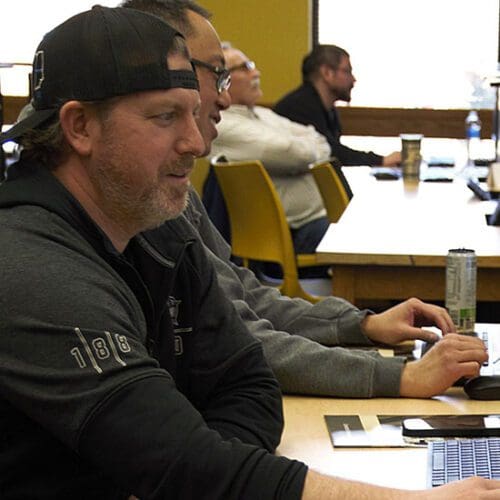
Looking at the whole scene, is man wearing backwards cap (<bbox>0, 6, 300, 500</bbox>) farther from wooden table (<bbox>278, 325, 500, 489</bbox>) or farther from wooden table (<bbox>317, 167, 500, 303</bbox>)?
wooden table (<bbox>317, 167, 500, 303</bbox>)

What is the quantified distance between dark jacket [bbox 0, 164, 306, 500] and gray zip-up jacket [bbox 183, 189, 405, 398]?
0.49 metres

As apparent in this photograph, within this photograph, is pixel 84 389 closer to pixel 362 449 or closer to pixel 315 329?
pixel 362 449

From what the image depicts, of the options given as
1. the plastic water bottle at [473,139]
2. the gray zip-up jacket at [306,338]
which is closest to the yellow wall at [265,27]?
the plastic water bottle at [473,139]

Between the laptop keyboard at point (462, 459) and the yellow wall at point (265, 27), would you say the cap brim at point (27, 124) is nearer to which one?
the laptop keyboard at point (462, 459)

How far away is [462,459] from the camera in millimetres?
1459

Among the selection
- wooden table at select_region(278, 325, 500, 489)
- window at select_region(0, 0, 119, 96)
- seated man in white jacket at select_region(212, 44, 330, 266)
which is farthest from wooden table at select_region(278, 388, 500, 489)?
window at select_region(0, 0, 119, 96)

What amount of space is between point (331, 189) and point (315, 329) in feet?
9.11

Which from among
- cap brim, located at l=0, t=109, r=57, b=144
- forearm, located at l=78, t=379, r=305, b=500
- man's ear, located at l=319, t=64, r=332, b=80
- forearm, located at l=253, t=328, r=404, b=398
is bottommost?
man's ear, located at l=319, t=64, r=332, b=80

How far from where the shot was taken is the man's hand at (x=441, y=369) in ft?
5.90

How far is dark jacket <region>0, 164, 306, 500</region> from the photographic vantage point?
1188 millimetres

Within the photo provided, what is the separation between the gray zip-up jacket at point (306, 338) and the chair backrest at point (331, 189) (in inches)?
100.0

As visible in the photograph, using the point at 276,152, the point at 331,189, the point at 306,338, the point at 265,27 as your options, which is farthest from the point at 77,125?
the point at 265,27

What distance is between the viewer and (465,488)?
1.21 metres

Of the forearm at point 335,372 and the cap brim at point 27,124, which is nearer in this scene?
the cap brim at point 27,124
